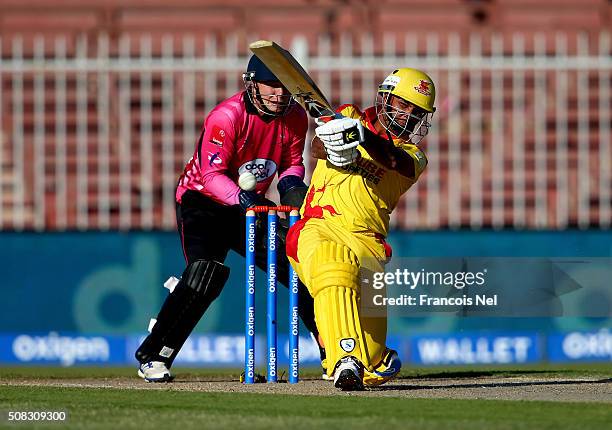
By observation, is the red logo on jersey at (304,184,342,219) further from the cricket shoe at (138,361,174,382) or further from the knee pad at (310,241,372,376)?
the cricket shoe at (138,361,174,382)

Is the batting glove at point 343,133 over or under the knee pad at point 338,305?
over

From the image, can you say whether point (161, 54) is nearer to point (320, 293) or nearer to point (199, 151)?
point (199, 151)

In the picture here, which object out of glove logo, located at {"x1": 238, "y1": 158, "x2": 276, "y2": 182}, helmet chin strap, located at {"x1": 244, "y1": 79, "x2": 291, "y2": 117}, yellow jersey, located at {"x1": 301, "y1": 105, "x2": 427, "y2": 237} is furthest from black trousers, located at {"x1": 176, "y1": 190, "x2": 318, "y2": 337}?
yellow jersey, located at {"x1": 301, "y1": 105, "x2": 427, "y2": 237}

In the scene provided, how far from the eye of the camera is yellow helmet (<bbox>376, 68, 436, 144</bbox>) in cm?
709

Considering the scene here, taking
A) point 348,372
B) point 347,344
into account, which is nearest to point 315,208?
point 347,344

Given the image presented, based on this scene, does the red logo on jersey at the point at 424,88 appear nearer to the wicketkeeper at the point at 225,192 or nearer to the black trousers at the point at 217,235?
the wicketkeeper at the point at 225,192

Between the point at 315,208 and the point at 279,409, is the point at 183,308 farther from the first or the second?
the point at 279,409

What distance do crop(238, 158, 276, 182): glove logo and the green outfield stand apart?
Answer: 1.33 metres

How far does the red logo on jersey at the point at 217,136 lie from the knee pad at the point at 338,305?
4.52 ft

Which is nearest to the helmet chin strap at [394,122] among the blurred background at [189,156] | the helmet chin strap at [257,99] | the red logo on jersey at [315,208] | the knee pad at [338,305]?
the red logo on jersey at [315,208]

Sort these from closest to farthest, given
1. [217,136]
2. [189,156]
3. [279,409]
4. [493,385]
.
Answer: [279,409]
[493,385]
[217,136]
[189,156]

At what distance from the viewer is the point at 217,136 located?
7.89 meters

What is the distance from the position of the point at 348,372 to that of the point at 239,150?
1.90m

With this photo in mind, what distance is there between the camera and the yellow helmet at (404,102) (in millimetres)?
7090
